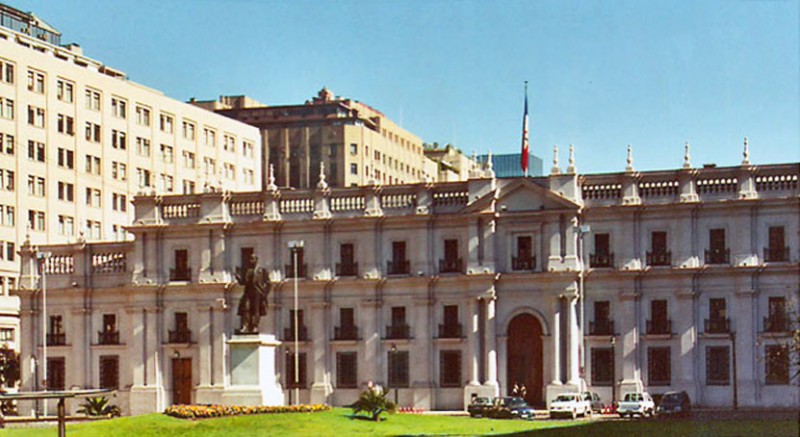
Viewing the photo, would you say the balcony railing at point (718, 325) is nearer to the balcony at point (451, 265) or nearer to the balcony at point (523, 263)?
the balcony at point (523, 263)

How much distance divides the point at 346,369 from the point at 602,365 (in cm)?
1427

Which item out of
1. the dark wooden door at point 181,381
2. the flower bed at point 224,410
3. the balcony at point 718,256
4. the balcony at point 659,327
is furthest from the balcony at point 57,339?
the balcony at point 718,256

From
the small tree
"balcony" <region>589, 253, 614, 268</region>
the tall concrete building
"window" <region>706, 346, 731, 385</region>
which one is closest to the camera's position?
the small tree

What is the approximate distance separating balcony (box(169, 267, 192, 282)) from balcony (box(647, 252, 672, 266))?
26264mm

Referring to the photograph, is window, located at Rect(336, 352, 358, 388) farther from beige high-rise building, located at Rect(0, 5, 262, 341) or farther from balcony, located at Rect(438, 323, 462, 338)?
beige high-rise building, located at Rect(0, 5, 262, 341)

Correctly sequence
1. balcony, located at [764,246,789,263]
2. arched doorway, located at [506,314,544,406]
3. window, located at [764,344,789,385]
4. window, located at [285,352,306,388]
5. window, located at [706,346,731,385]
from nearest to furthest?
window, located at [764,344,789,385] < balcony, located at [764,246,789,263] < window, located at [706,346,731,385] < arched doorway, located at [506,314,544,406] < window, located at [285,352,306,388]

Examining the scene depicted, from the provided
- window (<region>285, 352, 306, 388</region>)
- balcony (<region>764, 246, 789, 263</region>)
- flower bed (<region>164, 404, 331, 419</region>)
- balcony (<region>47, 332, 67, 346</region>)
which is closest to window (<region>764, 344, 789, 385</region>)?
Result: balcony (<region>764, 246, 789, 263</region>)

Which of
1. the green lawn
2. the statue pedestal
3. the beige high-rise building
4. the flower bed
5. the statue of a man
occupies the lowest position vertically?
the green lawn

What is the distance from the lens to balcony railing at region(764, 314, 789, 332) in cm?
7325

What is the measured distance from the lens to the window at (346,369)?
7969 centimetres

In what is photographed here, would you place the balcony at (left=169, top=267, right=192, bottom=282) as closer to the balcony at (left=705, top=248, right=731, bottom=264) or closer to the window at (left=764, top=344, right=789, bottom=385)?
the balcony at (left=705, top=248, right=731, bottom=264)

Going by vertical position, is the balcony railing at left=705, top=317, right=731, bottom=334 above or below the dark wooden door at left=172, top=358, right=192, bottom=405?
above

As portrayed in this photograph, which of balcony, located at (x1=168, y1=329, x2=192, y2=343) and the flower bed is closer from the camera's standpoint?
the flower bed

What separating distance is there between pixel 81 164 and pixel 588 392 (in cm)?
4452
